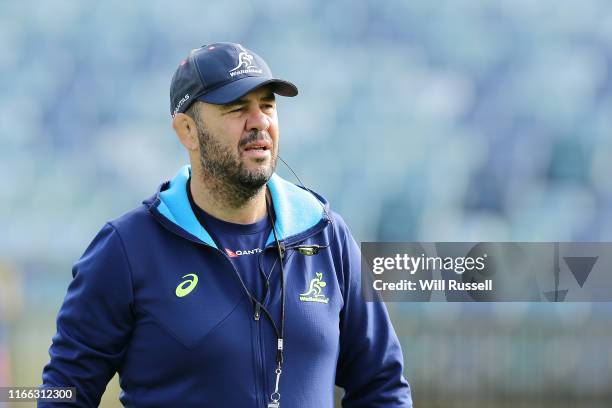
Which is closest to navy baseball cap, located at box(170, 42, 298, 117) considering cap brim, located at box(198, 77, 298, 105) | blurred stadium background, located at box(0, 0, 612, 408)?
cap brim, located at box(198, 77, 298, 105)

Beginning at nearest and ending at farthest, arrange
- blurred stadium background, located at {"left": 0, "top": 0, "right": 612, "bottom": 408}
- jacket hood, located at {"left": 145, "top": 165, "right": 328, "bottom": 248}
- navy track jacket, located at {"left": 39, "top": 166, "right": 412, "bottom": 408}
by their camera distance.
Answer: navy track jacket, located at {"left": 39, "top": 166, "right": 412, "bottom": 408} → jacket hood, located at {"left": 145, "top": 165, "right": 328, "bottom": 248} → blurred stadium background, located at {"left": 0, "top": 0, "right": 612, "bottom": 408}

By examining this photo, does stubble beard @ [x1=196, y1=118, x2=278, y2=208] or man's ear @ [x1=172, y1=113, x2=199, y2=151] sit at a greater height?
man's ear @ [x1=172, y1=113, x2=199, y2=151]

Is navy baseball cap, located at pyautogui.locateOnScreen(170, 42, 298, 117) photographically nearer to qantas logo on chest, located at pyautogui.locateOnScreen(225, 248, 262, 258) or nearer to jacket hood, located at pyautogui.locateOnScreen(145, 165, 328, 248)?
jacket hood, located at pyautogui.locateOnScreen(145, 165, 328, 248)

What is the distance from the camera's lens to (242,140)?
2.13 m

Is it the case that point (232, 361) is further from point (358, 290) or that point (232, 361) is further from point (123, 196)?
point (123, 196)

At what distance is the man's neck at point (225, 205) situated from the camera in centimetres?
219

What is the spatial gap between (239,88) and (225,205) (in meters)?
0.28

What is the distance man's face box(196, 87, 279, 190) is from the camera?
212 cm

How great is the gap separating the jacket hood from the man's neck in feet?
0.13

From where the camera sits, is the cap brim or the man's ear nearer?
the cap brim

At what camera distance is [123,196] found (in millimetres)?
3965

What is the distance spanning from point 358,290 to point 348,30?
1.93m

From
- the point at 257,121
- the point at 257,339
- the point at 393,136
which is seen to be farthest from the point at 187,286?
the point at 393,136

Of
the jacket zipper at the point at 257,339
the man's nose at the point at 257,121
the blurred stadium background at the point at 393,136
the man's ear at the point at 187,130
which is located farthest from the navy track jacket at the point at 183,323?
the blurred stadium background at the point at 393,136
